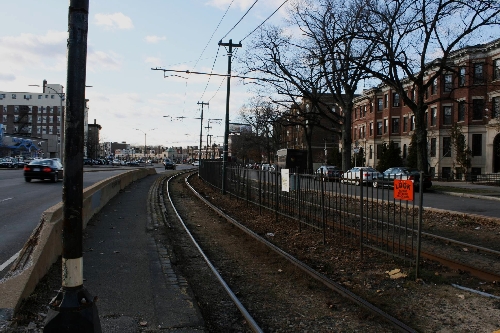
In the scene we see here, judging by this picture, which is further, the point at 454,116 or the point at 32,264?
the point at 454,116

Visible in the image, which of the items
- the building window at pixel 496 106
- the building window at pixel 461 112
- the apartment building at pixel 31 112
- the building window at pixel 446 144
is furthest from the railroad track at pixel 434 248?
the apartment building at pixel 31 112

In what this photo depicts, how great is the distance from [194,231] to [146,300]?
695cm

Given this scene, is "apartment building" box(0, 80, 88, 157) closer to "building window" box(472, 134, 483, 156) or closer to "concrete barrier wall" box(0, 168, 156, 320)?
"building window" box(472, 134, 483, 156)

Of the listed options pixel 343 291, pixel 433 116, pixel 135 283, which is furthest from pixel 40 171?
pixel 433 116

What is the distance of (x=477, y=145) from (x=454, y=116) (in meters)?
3.88

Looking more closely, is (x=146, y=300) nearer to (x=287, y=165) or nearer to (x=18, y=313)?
(x=18, y=313)

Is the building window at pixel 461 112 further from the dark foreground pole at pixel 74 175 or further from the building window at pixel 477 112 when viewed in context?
the dark foreground pole at pixel 74 175

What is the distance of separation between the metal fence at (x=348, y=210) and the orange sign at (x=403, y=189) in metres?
0.17

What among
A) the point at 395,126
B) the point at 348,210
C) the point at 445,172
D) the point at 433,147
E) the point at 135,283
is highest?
the point at 395,126

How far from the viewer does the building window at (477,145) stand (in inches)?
1682

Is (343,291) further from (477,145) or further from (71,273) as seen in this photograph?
(477,145)

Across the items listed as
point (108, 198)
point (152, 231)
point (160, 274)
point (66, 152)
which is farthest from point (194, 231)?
point (66, 152)

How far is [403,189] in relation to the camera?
7.62m

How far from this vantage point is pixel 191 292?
6.44 meters
